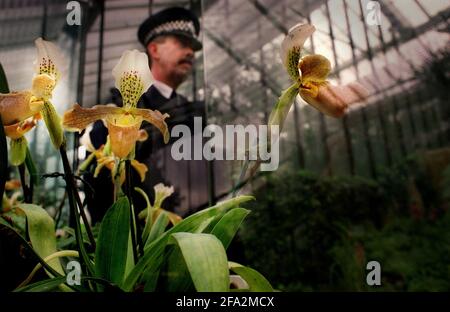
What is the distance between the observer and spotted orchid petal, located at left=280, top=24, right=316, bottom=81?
31 cm

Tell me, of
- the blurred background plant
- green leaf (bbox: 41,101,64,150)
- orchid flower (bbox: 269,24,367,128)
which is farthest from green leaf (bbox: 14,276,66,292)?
the blurred background plant

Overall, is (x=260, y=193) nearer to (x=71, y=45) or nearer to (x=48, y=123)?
(x=71, y=45)

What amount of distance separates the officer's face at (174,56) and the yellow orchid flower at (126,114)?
1.33 feet

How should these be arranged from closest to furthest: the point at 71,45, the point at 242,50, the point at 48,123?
the point at 48,123 < the point at 71,45 < the point at 242,50

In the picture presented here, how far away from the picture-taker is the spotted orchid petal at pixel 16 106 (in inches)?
10.1

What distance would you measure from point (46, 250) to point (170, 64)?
49 centimetres

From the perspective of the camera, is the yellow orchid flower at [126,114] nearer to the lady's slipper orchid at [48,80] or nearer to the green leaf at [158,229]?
the lady's slipper orchid at [48,80]

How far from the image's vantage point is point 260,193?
239cm

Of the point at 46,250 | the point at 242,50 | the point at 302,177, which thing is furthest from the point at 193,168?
the point at 302,177

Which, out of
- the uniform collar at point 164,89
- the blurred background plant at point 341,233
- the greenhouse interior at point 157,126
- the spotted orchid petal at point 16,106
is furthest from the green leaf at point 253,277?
the blurred background plant at point 341,233

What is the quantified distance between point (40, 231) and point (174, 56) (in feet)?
1.67

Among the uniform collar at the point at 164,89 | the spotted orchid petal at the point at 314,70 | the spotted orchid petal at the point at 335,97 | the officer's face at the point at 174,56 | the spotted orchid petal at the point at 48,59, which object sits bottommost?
the spotted orchid petal at the point at 335,97

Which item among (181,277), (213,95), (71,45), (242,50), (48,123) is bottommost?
(181,277)

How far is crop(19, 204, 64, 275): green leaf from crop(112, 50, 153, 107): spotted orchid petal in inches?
5.6
